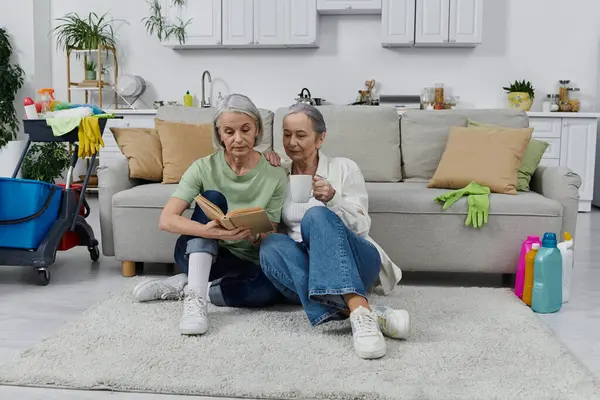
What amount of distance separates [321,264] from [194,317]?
502 millimetres

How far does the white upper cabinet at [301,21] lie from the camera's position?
Answer: 20.0 feet

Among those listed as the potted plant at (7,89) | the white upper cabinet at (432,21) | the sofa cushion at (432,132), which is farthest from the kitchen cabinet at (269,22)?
the sofa cushion at (432,132)

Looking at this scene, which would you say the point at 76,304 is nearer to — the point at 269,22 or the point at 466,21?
the point at 269,22

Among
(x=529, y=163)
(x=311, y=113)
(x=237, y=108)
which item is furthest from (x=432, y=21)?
(x=237, y=108)

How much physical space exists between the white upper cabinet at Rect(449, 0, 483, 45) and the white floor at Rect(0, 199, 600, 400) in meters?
2.62

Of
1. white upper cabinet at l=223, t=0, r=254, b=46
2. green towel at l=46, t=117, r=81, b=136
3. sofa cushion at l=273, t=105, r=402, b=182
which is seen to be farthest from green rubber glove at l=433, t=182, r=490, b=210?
white upper cabinet at l=223, t=0, r=254, b=46

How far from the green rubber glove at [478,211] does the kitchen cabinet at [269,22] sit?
345cm

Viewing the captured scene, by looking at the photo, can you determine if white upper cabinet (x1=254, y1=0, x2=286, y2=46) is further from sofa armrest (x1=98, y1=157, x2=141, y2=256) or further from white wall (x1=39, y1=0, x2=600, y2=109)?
sofa armrest (x1=98, y1=157, x2=141, y2=256)

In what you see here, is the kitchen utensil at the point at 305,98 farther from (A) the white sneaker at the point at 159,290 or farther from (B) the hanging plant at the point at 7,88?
(A) the white sneaker at the point at 159,290

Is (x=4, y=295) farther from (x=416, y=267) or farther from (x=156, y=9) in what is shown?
(x=156, y=9)

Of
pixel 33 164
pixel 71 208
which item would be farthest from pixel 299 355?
pixel 33 164

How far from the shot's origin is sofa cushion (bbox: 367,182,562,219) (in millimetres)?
3117

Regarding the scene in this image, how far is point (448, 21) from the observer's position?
6039mm

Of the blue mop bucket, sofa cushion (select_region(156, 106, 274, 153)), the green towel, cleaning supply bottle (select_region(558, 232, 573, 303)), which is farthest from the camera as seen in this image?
sofa cushion (select_region(156, 106, 274, 153))
